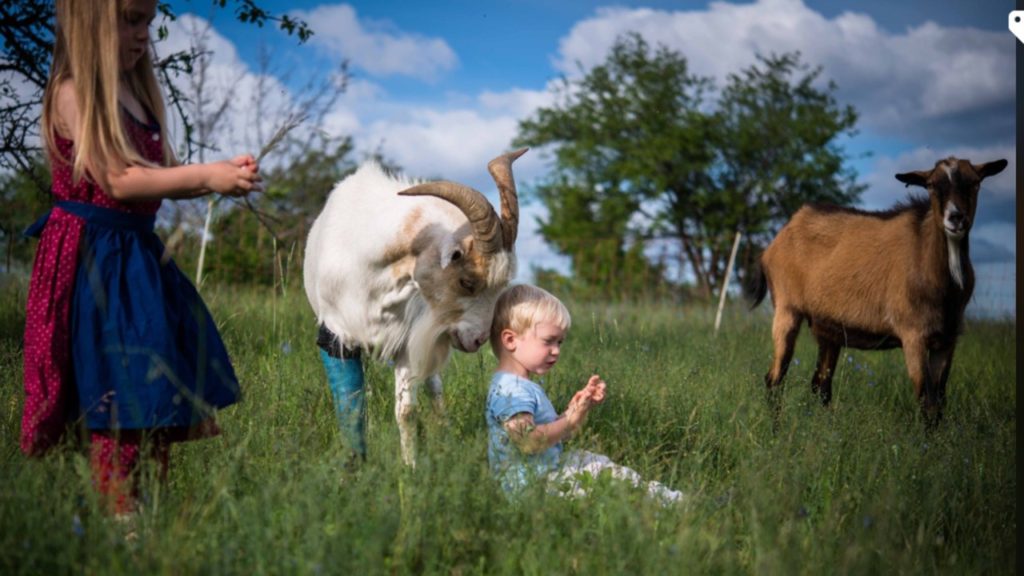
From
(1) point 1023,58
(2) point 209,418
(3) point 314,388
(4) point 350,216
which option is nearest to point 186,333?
(2) point 209,418

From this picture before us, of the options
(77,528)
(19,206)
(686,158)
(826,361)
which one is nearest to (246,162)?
(77,528)

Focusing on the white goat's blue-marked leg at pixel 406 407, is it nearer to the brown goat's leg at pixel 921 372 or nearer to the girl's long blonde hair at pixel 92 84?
the girl's long blonde hair at pixel 92 84

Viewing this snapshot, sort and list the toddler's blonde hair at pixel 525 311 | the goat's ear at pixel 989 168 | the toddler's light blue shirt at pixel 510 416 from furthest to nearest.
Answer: the goat's ear at pixel 989 168
the toddler's blonde hair at pixel 525 311
the toddler's light blue shirt at pixel 510 416

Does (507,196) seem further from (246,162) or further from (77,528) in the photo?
(77,528)

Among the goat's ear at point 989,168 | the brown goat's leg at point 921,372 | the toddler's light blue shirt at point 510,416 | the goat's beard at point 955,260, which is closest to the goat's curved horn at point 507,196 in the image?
the toddler's light blue shirt at point 510,416

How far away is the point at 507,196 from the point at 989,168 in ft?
13.4

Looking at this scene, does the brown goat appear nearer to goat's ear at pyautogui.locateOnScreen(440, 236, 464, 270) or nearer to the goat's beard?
→ the goat's beard

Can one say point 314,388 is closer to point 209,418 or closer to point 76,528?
point 209,418

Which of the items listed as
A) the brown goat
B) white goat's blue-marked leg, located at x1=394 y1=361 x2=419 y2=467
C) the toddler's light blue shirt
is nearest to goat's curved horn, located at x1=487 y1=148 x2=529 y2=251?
the toddler's light blue shirt

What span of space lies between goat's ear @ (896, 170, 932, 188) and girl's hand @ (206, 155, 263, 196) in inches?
205

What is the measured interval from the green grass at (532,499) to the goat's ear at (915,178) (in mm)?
1825

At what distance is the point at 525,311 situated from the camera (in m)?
3.96

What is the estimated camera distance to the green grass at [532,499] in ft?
9.22

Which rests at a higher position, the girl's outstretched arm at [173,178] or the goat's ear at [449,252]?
the girl's outstretched arm at [173,178]
